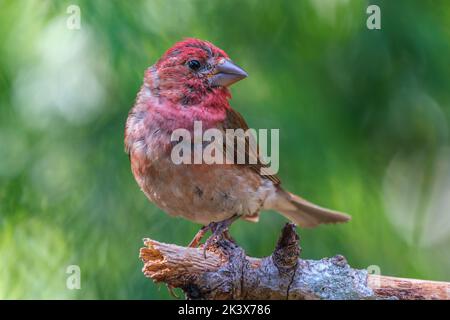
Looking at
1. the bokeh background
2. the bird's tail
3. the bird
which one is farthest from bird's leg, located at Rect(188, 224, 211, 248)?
the bird's tail

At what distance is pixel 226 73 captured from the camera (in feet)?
12.7

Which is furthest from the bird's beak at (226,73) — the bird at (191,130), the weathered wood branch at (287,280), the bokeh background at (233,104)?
the weathered wood branch at (287,280)

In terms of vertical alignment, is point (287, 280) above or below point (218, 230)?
below

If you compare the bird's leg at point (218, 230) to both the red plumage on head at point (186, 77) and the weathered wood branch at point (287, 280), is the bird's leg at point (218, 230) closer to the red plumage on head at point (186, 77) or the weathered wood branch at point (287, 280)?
the weathered wood branch at point (287, 280)

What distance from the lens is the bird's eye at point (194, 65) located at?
3.95 metres

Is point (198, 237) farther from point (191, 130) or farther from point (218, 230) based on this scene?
point (191, 130)

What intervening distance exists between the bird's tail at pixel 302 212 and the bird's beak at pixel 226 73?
2.47 ft

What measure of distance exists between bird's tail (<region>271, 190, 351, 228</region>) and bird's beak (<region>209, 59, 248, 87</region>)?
75 cm

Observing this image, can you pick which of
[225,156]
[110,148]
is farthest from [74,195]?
[225,156]

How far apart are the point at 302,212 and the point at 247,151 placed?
494mm

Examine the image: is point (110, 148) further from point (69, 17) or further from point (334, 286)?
point (334, 286)

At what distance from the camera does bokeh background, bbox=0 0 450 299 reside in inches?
154

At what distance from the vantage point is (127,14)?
3.90 m

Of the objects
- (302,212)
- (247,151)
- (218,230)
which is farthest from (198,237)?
(302,212)
